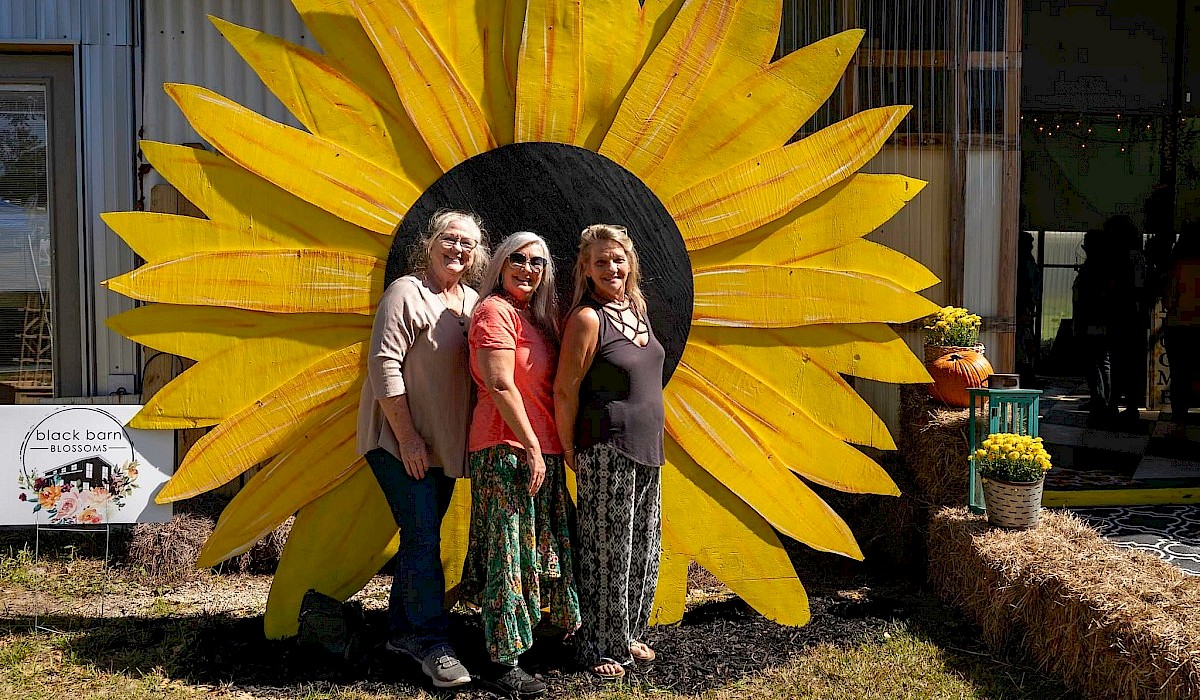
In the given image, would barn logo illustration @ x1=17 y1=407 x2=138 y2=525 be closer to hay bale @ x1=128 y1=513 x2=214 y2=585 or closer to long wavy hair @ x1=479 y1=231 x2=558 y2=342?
hay bale @ x1=128 y1=513 x2=214 y2=585

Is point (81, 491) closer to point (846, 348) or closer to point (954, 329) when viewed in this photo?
point (846, 348)

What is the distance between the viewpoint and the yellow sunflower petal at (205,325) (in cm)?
346

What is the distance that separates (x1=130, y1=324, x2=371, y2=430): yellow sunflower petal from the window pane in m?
2.20

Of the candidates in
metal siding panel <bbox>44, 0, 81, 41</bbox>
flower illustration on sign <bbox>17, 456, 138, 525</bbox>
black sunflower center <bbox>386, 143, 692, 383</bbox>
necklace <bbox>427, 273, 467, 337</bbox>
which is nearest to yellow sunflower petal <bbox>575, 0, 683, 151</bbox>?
black sunflower center <bbox>386, 143, 692, 383</bbox>

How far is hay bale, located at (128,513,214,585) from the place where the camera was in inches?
181

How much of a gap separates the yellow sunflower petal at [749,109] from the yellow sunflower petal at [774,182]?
0.05m

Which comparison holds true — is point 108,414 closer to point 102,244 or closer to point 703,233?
point 102,244

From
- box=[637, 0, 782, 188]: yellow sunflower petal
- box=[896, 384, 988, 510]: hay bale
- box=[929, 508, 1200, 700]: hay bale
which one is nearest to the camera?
box=[929, 508, 1200, 700]: hay bale

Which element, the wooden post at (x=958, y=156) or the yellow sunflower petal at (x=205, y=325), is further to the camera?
the wooden post at (x=958, y=156)

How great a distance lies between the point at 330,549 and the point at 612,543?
1.15m

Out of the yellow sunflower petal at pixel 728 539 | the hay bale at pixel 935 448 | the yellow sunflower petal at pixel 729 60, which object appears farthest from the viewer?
the hay bale at pixel 935 448

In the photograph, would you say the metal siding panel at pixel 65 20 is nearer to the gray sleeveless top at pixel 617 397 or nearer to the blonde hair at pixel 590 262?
the blonde hair at pixel 590 262

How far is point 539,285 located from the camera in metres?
3.33

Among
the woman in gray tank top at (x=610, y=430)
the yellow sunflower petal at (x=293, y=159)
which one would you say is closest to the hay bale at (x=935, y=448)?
the woman in gray tank top at (x=610, y=430)
